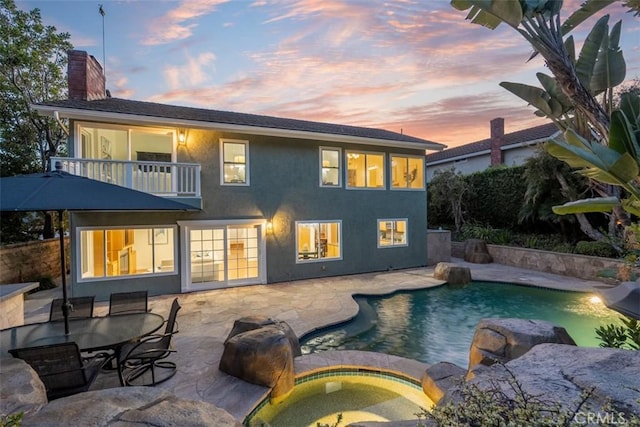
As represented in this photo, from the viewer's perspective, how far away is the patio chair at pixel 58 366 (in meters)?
3.34

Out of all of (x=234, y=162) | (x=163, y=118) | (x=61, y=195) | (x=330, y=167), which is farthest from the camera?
(x=330, y=167)

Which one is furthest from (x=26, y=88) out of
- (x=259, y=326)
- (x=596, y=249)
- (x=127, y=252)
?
(x=596, y=249)

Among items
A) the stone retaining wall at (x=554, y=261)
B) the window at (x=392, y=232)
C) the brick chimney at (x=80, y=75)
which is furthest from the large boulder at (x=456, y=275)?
the brick chimney at (x=80, y=75)

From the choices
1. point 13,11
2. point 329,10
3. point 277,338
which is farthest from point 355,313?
point 13,11

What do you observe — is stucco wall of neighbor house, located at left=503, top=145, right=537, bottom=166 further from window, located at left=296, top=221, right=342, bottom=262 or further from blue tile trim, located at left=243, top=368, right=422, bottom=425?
blue tile trim, located at left=243, top=368, right=422, bottom=425

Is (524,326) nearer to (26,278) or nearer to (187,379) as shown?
(187,379)

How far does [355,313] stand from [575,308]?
6614 mm

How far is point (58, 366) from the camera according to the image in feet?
11.3

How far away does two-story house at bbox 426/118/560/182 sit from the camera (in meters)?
18.5

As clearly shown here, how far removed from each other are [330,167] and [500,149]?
13921 mm

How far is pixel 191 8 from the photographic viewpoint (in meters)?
8.57

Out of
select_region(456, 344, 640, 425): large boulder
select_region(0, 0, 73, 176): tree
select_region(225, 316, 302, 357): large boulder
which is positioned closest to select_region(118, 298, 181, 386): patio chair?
select_region(225, 316, 302, 357): large boulder

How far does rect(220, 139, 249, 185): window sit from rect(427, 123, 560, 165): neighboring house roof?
14.1m

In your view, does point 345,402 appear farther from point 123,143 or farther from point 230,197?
point 123,143
